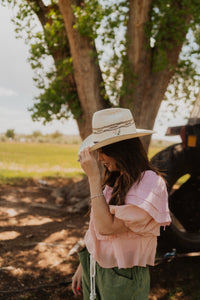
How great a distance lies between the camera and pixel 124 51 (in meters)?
5.84

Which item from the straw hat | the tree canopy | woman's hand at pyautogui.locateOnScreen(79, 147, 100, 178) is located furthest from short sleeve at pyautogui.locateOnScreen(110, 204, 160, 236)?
the tree canopy

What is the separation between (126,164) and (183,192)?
11.0 ft

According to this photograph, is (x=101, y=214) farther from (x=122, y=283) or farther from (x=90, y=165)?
(x=122, y=283)

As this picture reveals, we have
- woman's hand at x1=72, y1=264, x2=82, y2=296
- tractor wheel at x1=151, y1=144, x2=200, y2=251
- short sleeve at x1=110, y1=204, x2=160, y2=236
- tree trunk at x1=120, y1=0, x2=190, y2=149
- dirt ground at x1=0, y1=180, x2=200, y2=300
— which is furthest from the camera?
tree trunk at x1=120, y1=0, x2=190, y2=149

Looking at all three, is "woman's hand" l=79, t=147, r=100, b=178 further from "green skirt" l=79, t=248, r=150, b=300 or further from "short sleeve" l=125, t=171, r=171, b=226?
→ "green skirt" l=79, t=248, r=150, b=300

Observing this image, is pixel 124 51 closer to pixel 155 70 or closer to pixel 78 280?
pixel 155 70

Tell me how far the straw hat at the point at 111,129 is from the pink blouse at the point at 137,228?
270mm

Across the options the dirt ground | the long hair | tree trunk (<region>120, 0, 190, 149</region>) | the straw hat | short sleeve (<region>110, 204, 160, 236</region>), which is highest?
tree trunk (<region>120, 0, 190, 149</region>)

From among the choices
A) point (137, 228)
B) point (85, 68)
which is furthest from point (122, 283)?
point (85, 68)

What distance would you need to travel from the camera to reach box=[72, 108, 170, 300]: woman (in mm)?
1571

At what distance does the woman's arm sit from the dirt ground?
7.22 ft

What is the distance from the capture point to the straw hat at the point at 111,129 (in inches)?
67.5

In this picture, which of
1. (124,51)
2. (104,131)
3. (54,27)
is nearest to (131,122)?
(104,131)

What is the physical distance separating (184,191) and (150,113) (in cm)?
221
